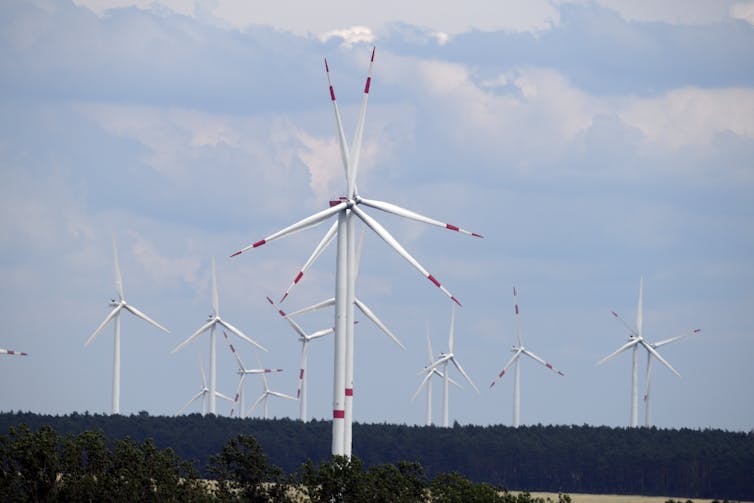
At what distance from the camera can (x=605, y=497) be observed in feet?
624

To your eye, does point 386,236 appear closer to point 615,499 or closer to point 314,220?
point 314,220

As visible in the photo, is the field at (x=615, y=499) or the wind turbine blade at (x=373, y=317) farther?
the field at (x=615, y=499)

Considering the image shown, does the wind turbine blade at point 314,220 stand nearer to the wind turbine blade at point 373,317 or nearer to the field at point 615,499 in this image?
the wind turbine blade at point 373,317

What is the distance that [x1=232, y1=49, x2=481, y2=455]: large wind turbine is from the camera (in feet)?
324

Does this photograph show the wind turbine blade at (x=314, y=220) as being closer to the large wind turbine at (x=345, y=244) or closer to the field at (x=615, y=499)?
the large wind turbine at (x=345, y=244)

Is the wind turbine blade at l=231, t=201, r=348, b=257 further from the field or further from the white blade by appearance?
the field

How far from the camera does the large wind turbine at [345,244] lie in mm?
98688

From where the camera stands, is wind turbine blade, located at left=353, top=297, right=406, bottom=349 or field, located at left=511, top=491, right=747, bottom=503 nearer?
wind turbine blade, located at left=353, top=297, right=406, bottom=349

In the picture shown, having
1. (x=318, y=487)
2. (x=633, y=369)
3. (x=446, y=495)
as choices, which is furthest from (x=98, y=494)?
(x=633, y=369)

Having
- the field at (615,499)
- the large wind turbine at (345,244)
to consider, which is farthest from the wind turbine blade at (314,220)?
the field at (615,499)

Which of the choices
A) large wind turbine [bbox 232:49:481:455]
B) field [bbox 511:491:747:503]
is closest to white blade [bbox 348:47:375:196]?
large wind turbine [bbox 232:49:481:455]

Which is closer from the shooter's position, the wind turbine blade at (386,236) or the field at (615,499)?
the wind turbine blade at (386,236)

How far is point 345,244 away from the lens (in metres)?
101

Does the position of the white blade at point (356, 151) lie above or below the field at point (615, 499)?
above
